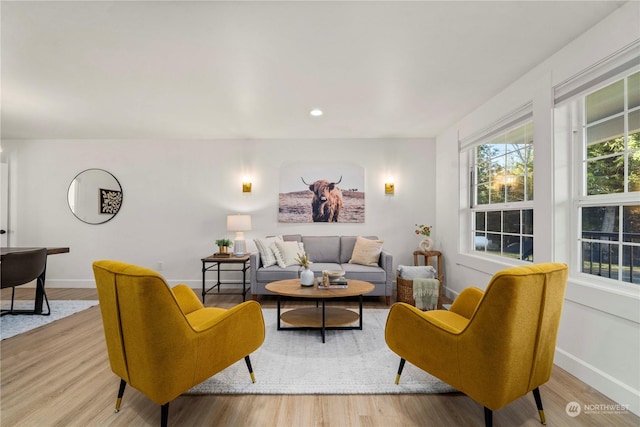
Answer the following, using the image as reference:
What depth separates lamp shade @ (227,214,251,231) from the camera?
4.60m

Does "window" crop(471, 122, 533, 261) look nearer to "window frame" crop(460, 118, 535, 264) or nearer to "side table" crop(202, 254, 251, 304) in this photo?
"window frame" crop(460, 118, 535, 264)

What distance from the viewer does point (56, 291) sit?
478cm

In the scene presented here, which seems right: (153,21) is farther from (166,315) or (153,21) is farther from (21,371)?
(21,371)

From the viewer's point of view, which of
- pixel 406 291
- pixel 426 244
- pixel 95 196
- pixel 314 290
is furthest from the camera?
pixel 95 196

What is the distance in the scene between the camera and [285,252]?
432cm

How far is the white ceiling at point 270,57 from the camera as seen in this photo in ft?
6.48

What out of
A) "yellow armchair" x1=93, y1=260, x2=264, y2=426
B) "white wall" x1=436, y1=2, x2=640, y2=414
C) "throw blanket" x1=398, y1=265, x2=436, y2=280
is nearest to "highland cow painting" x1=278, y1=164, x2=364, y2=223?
"throw blanket" x1=398, y1=265, x2=436, y2=280

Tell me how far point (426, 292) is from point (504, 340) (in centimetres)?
214

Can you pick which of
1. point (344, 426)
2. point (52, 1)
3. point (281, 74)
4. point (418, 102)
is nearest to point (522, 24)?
point (418, 102)

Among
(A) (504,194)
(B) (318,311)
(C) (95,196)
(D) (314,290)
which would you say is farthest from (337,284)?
(C) (95,196)

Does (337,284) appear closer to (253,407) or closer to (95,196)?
(253,407)

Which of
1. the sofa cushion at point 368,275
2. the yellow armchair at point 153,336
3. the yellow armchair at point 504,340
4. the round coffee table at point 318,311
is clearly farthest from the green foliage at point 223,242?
the yellow armchair at point 504,340
